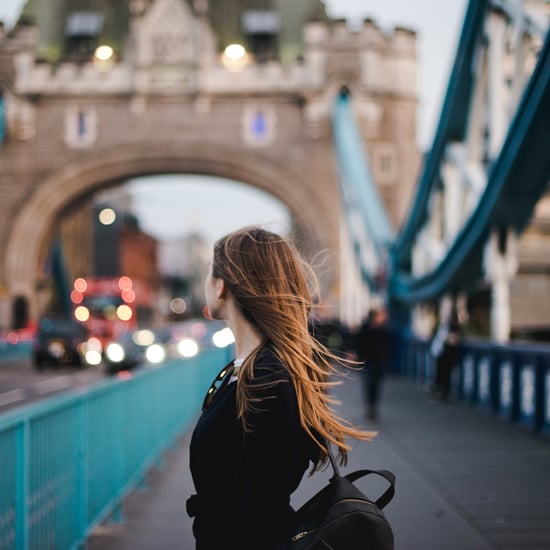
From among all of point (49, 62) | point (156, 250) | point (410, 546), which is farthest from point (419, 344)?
point (156, 250)

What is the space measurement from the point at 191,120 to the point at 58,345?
1183 cm

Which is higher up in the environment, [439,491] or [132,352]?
[439,491]

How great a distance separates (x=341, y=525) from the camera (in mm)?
1962

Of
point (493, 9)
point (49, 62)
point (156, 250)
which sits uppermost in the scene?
point (49, 62)

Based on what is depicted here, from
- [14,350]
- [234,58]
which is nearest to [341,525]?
[14,350]

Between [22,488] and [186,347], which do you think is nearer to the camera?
[22,488]

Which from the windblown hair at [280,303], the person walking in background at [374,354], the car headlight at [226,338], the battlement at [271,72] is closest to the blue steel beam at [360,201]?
the battlement at [271,72]

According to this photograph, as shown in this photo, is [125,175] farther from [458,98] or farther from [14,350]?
[458,98]

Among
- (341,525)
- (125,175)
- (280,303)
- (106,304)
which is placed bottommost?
(106,304)

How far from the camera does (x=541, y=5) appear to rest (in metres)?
8.83

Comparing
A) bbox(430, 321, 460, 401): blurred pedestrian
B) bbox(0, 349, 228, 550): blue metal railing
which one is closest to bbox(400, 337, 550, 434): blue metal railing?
bbox(430, 321, 460, 401): blurred pedestrian

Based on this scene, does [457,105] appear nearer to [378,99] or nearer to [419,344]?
[419,344]

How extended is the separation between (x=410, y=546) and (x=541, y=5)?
5834 millimetres

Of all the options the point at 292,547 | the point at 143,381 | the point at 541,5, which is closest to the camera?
the point at 292,547
